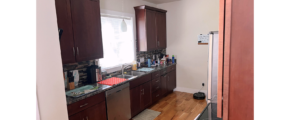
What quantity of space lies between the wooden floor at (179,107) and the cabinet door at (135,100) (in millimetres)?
458

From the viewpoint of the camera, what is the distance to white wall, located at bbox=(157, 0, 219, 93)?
4.05 metres

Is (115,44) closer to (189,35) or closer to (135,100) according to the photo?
(135,100)

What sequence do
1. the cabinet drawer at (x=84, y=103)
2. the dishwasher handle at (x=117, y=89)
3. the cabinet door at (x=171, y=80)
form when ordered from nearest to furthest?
1. the cabinet drawer at (x=84, y=103)
2. the dishwasher handle at (x=117, y=89)
3. the cabinet door at (x=171, y=80)

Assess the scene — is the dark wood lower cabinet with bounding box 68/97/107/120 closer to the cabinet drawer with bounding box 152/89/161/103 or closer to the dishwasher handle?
the dishwasher handle

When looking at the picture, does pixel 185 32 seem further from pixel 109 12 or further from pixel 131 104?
pixel 131 104

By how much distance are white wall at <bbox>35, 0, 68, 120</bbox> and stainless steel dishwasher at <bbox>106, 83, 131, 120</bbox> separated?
3.94ft

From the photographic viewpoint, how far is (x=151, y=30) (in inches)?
156

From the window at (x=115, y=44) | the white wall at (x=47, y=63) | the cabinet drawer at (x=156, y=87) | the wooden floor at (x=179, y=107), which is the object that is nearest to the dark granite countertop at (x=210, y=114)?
the white wall at (x=47, y=63)

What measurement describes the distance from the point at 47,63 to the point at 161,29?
352cm

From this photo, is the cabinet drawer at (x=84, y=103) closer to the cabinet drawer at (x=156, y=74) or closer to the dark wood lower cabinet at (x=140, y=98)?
the dark wood lower cabinet at (x=140, y=98)

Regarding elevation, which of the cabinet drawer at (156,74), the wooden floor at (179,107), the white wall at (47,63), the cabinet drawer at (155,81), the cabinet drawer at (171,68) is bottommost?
the wooden floor at (179,107)

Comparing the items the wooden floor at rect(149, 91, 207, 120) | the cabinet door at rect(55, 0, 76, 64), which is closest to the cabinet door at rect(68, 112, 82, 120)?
the cabinet door at rect(55, 0, 76, 64)

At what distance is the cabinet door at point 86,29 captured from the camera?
2.21 meters
